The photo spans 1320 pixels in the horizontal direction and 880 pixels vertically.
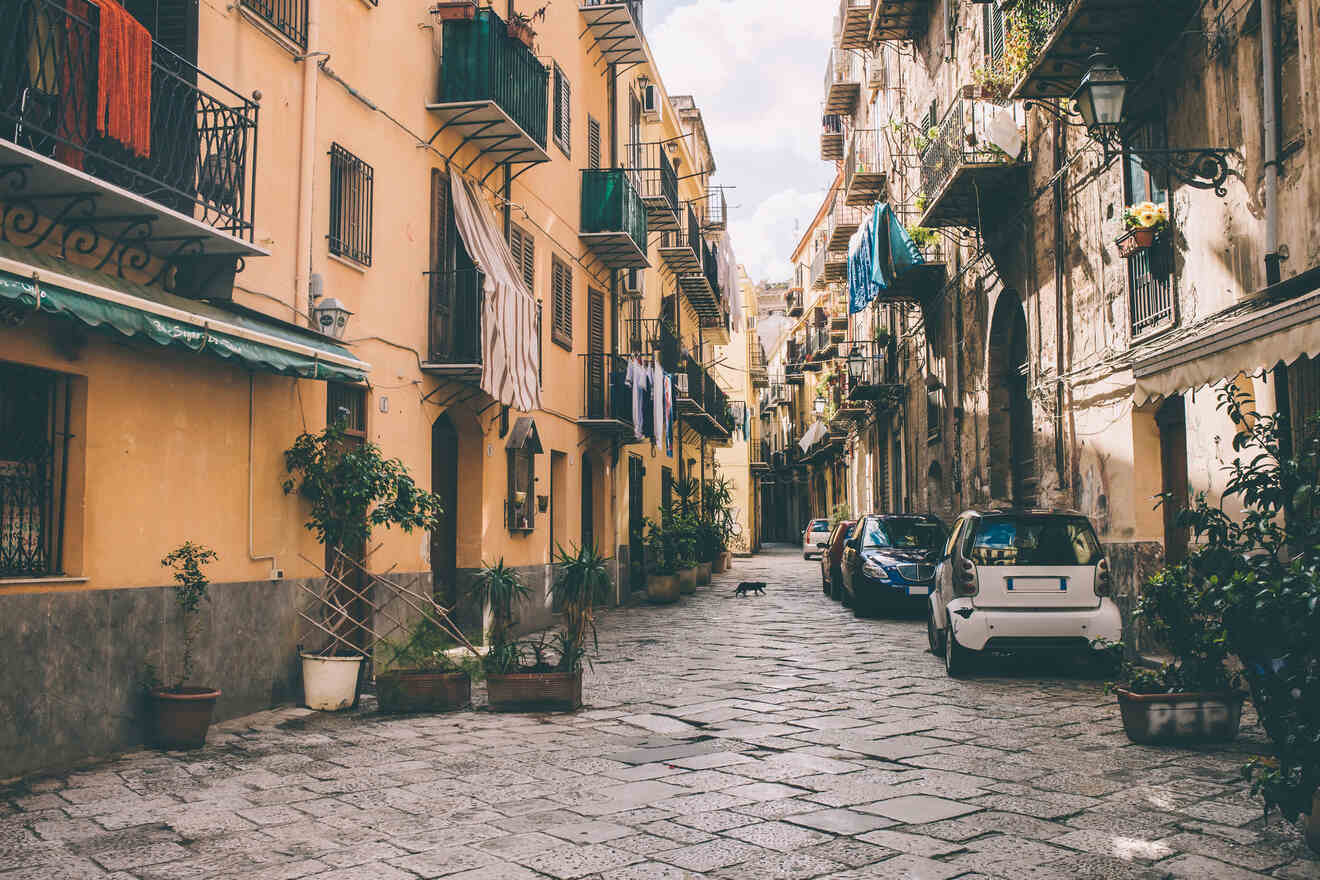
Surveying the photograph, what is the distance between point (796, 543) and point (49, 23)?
61.9m

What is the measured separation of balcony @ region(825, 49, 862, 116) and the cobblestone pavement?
2407cm

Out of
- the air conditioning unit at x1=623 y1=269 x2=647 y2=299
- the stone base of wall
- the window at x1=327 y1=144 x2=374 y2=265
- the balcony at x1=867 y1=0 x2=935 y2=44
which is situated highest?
the balcony at x1=867 y1=0 x2=935 y2=44

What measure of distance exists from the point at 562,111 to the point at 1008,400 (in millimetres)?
8311

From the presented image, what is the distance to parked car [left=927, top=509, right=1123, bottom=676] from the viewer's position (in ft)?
33.0

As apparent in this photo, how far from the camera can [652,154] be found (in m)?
26.1

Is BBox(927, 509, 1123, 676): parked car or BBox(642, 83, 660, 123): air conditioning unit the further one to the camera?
BBox(642, 83, 660, 123): air conditioning unit

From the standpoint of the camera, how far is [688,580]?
2378cm

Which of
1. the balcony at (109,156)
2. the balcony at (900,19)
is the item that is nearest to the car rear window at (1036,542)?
the balcony at (109,156)

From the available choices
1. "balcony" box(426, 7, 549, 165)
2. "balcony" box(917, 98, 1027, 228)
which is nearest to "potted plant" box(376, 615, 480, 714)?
"balcony" box(426, 7, 549, 165)

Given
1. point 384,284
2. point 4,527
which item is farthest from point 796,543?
point 4,527

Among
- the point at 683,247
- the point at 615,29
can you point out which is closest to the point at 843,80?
the point at 683,247

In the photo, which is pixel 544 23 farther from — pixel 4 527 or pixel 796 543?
pixel 796 543

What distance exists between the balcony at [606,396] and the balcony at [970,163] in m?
6.25

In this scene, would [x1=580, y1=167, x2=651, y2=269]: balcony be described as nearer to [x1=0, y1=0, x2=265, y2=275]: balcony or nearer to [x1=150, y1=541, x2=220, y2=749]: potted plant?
[x1=0, y1=0, x2=265, y2=275]: balcony
